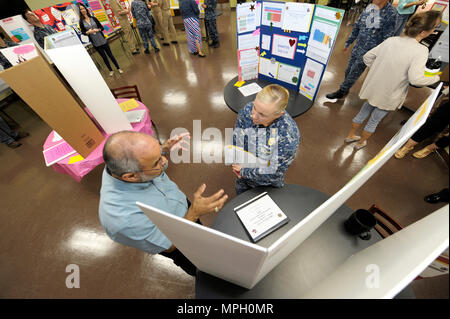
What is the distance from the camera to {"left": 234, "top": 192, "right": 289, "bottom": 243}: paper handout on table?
4.31 ft

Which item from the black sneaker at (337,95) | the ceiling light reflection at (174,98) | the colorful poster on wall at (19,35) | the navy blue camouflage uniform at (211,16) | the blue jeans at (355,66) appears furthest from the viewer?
the navy blue camouflage uniform at (211,16)

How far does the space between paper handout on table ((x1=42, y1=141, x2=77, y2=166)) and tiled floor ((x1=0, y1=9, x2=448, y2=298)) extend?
0.98 metres

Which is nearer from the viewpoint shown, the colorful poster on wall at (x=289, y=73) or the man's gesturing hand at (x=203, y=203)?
the man's gesturing hand at (x=203, y=203)

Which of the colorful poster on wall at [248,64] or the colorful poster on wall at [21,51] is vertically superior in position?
the colorful poster on wall at [21,51]

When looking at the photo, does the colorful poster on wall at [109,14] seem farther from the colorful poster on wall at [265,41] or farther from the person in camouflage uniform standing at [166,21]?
the colorful poster on wall at [265,41]

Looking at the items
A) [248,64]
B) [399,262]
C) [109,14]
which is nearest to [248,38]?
[248,64]

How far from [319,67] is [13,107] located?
23.3 ft

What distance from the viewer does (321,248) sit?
1.28m

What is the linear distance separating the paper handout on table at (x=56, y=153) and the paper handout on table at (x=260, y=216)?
6.46 ft

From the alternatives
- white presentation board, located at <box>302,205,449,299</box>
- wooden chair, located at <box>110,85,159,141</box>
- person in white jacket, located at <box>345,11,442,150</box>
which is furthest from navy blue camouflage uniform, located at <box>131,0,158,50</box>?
white presentation board, located at <box>302,205,449,299</box>

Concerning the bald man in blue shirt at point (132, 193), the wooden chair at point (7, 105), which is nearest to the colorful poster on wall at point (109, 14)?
the wooden chair at point (7, 105)

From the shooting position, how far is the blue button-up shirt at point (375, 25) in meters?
2.57

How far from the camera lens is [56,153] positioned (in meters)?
2.05

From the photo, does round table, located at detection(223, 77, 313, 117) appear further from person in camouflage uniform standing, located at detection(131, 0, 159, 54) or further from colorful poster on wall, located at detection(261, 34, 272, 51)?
person in camouflage uniform standing, located at detection(131, 0, 159, 54)
